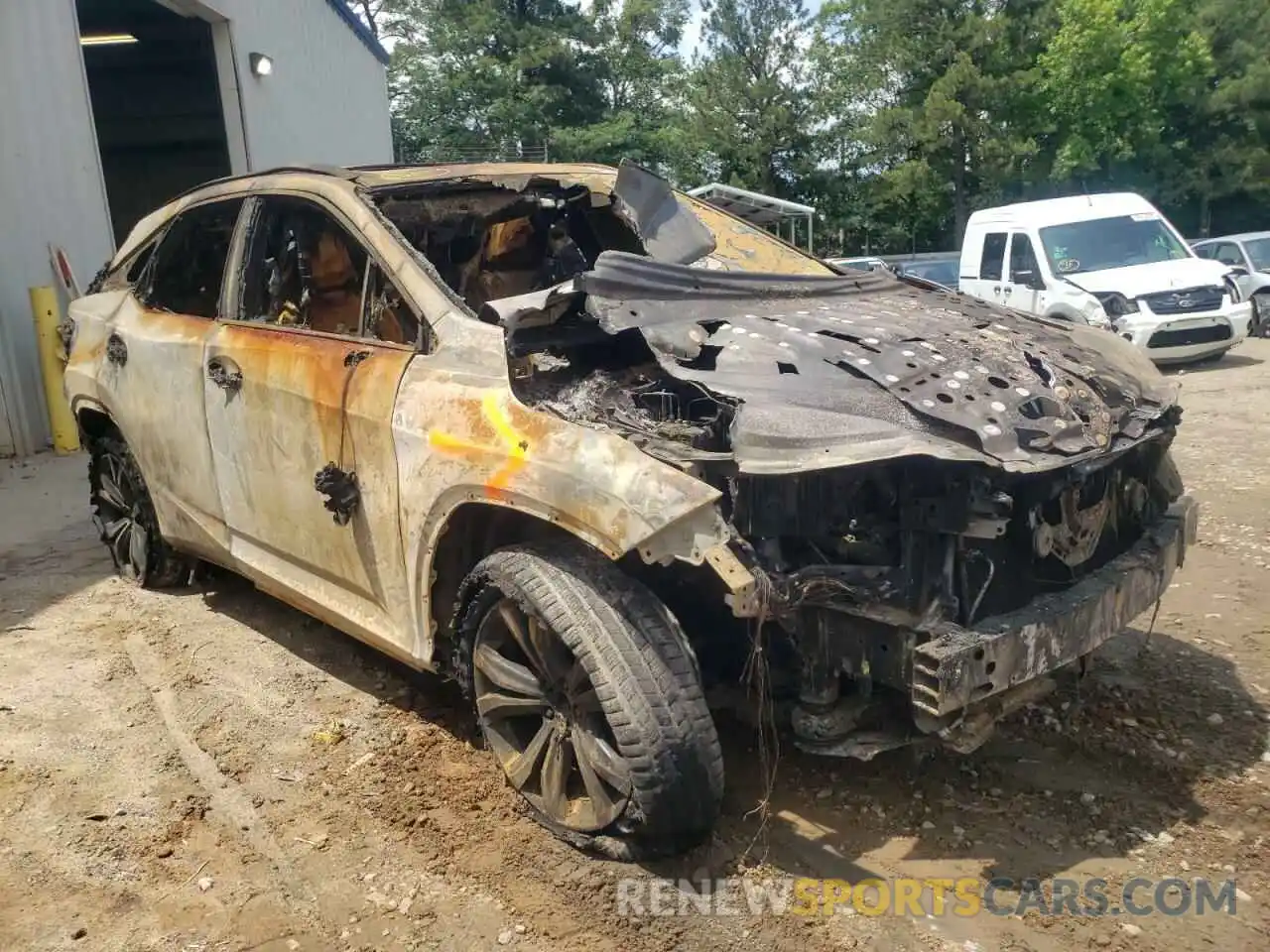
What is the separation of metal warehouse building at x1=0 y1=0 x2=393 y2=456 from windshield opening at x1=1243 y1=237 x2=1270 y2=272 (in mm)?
13690

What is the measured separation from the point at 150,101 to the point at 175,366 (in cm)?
1272

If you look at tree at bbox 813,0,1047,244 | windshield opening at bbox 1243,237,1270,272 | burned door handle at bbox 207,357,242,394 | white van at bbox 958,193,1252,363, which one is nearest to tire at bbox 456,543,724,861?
burned door handle at bbox 207,357,242,394

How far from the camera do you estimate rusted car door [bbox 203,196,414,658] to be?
335 cm

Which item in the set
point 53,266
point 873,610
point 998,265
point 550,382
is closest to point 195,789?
point 550,382

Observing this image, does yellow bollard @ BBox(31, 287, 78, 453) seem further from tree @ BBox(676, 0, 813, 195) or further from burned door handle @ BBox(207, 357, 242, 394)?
tree @ BBox(676, 0, 813, 195)

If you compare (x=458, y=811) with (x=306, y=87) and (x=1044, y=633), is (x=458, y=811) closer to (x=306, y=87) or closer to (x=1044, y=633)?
(x=1044, y=633)

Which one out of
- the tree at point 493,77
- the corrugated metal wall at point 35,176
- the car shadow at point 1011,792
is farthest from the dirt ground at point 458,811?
the tree at point 493,77

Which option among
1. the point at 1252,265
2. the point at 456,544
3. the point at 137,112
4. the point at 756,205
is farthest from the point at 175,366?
the point at 756,205

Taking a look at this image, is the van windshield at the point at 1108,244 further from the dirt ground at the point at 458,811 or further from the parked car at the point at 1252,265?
the dirt ground at the point at 458,811

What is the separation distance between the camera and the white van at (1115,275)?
38.2ft

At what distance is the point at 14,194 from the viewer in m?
8.76

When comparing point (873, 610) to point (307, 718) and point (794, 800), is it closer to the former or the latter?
point (794, 800)

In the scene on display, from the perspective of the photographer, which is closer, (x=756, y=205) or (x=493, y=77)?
(x=756, y=205)

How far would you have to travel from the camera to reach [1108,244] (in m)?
12.5
